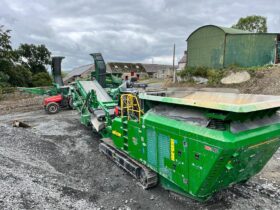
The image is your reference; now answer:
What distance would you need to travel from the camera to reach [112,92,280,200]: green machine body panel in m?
3.30

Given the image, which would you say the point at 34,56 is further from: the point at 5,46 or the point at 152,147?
the point at 152,147

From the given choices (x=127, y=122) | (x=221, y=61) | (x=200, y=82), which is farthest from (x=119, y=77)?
(x=221, y=61)

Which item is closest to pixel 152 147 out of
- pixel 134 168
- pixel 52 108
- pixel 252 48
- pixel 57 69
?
pixel 134 168

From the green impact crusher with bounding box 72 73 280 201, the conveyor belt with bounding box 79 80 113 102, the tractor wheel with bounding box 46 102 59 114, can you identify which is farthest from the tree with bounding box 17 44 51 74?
the green impact crusher with bounding box 72 73 280 201

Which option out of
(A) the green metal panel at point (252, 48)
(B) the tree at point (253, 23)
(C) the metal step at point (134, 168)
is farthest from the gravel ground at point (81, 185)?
(B) the tree at point (253, 23)

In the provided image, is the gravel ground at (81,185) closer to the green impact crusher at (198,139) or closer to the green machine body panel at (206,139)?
the green impact crusher at (198,139)

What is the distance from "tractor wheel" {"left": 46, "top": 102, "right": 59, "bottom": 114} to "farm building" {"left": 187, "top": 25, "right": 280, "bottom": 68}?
14599 mm

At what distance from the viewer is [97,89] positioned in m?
8.87

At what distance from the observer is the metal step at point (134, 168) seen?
4.90 metres

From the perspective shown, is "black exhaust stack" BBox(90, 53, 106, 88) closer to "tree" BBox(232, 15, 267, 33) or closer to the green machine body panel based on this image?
the green machine body panel

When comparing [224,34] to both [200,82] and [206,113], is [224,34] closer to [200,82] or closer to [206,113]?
[200,82]

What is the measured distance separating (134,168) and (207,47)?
19.5 metres

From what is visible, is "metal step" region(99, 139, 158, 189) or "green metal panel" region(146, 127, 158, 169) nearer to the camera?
"green metal panel" region(146, 127, 158, 169)

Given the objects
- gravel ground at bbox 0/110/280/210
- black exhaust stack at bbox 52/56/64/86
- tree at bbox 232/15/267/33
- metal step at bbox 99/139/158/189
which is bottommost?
gravel ground at bbox 0/110/280/210
